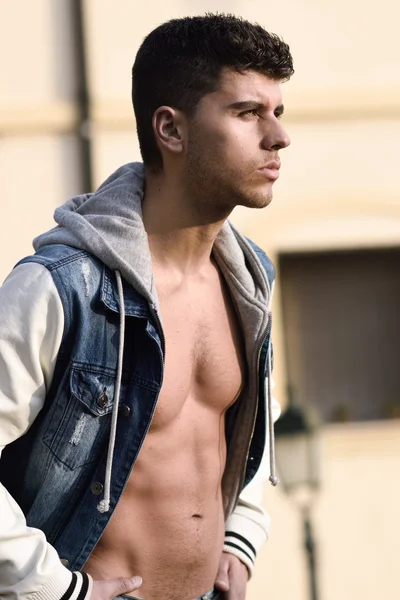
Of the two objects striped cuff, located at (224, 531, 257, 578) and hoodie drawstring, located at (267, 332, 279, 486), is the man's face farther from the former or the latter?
striped cuff, located at (224, 531, 257, 578)

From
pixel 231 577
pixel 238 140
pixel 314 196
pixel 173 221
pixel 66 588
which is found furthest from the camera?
pixel 314 196

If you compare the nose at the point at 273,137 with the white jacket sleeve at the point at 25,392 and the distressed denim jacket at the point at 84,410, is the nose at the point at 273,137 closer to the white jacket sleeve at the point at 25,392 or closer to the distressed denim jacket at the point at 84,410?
the distressed denim jacket at the point at 84,410

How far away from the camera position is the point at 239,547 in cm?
345

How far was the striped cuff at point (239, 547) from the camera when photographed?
343 centimetres

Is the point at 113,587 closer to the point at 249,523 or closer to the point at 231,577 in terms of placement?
the point at 231,577

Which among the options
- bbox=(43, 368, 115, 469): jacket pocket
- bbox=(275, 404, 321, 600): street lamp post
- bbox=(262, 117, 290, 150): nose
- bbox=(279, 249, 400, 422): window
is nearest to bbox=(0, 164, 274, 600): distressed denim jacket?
bbox=(43, 368, 115, 469): jacket pocket

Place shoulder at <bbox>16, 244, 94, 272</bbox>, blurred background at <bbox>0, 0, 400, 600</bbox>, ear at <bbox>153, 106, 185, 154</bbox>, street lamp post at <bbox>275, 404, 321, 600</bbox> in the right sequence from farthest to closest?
1. blurred background at <bbox>0, 0, 400, 600</bbox>
2. street lamp post at <bbox>275, 404, 321, 600</bbox>
3. ear at <bbox>153, 106, 185, 154</bbox>
4. shoulder at <bbox>16, 244, 94, 272</bbox>

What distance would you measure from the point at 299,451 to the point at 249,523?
17.0ft

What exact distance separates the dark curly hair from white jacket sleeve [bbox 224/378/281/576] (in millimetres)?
710

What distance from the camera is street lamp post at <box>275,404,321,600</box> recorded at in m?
8.55

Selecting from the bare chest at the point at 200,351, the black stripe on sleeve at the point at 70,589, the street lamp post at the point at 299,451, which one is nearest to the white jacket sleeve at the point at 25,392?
the black stripe on sleeve at the point at 70,589

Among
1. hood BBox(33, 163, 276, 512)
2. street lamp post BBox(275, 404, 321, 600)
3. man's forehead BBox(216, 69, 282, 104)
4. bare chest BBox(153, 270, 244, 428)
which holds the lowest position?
street lamp post BBox(275, 404, 321, 600)

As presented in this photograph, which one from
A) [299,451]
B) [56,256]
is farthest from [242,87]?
[299,451]

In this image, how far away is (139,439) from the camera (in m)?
3.05
